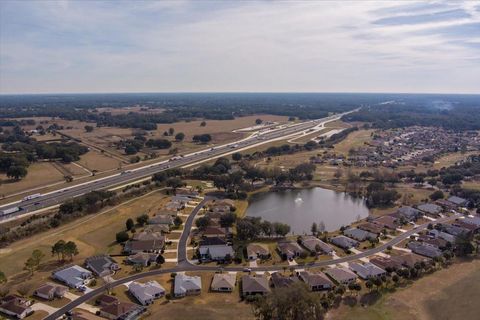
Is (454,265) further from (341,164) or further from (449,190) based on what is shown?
(341,164)

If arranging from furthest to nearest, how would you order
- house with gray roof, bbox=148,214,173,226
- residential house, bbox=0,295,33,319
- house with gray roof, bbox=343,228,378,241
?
house with gray roof, bbox=148,214,173,226, house with gray roof, bbox=343,228,378,241, residential house, bbox=0,295,33,319

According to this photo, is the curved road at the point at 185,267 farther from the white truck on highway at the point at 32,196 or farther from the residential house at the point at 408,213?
the white truck on highway at the point at 32,196

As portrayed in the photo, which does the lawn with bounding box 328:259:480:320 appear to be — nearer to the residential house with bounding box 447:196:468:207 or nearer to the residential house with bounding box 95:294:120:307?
the residential house with bounding box 95:294:120:307

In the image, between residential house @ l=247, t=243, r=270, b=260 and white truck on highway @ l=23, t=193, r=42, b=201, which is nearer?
residential house @ l=247, t=243, r=270, b=260

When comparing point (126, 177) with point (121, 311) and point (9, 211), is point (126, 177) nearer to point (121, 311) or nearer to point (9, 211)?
point (9, 211)

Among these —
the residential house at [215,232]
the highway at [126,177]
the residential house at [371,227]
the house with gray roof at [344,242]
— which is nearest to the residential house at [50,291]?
the residential house at [215,232]

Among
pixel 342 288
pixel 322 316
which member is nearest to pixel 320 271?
pixel 342 288

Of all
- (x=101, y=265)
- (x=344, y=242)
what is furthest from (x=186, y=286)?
(x=344, y=242)

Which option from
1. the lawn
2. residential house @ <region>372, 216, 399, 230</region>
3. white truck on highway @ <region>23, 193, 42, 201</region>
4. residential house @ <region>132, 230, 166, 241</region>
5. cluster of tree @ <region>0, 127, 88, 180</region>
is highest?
cluster of tree @ <region>0, 127, 88, 180</region>

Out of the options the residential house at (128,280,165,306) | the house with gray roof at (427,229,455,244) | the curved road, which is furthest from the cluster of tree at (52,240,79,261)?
the house with gray roof at (427,229,455,244)

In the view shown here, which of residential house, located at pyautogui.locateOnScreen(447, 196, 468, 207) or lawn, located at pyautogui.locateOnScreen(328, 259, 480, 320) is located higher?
residential house, located at pyautogui.locateOnScreen(447, 196, 468, 207)
